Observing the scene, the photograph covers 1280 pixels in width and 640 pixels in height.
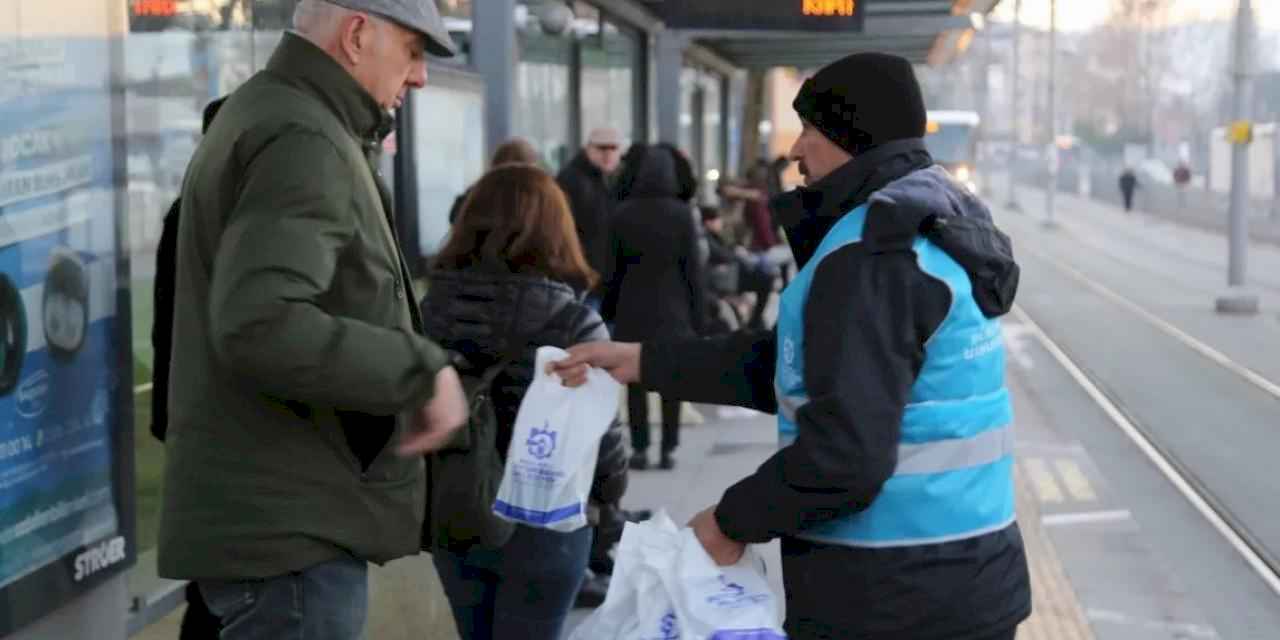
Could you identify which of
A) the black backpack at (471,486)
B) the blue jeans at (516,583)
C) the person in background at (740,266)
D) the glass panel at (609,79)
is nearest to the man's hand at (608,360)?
the black backpack at (471,486)

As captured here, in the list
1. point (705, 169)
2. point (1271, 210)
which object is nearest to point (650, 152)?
point (705, 169)

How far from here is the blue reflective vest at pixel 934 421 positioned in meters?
2.67

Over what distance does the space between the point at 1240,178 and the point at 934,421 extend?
727 inches

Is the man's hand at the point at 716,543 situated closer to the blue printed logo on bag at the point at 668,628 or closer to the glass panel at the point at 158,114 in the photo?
→ the blue printed logo on bag at the point at 668,628

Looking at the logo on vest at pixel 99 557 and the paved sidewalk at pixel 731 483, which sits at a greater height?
the logo on vest at pixel 99 557

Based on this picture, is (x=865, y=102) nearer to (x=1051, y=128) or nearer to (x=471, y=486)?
(x=471, y=486)

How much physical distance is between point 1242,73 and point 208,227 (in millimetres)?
18558

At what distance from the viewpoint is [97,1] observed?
13.7ft

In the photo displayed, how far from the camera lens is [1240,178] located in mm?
20094

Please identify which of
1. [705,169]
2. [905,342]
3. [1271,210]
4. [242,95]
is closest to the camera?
[905,342]

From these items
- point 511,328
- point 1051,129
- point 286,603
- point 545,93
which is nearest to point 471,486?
point 511,328

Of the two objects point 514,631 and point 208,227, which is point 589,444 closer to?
point 514,631

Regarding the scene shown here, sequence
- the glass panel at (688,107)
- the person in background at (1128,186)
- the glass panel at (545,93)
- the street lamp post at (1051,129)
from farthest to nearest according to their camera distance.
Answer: the person in background at (1128,186)
the street lamp post at (1051,129)
the glass panel at (688,107)
the glass panel at (545,93)

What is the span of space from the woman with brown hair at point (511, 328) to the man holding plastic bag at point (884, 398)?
4.92 ft
